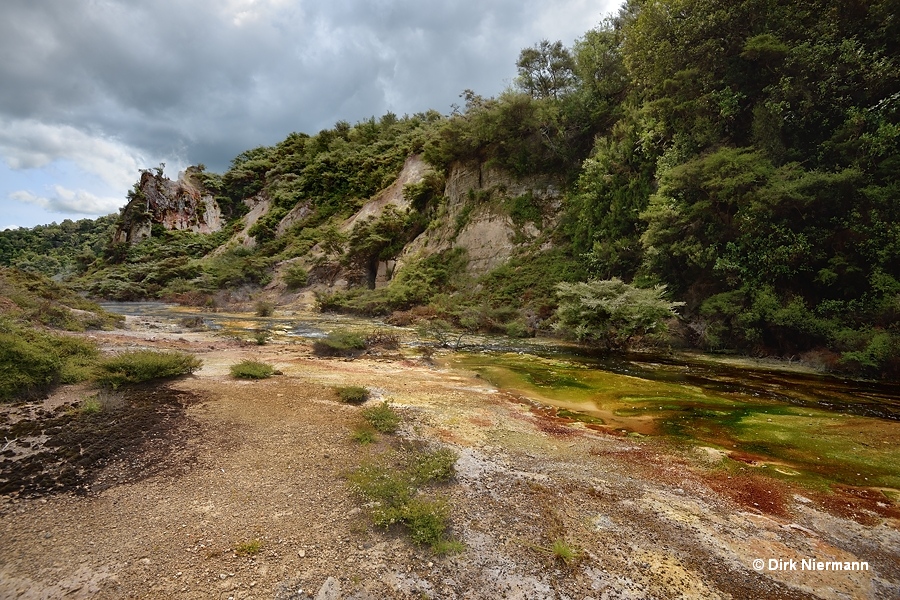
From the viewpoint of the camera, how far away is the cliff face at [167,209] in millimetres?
43688

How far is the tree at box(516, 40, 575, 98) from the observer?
83.7 ft

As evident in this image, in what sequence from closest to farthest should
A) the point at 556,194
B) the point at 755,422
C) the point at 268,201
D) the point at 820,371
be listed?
the point at 755,422 < the point at 820,371 < the point at 556,194 < the point at 268,201

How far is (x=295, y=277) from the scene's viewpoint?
30188 mm

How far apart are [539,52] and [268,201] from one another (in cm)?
3203

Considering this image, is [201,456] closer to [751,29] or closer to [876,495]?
[876,495]

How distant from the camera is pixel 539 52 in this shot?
1013 inches

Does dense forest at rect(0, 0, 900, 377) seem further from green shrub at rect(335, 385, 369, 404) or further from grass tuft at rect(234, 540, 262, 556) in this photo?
grass tuft at rect(234, 540, 262, 556)

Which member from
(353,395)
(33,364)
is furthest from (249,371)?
(33,364)

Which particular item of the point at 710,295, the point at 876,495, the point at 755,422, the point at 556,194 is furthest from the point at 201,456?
the point at 556,194

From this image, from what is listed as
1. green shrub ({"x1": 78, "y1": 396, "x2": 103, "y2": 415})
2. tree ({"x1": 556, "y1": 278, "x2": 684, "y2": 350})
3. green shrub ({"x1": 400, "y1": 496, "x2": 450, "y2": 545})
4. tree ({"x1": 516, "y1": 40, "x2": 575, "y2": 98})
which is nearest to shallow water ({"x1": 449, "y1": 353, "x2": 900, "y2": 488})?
tree ({"x1": 556, "y1": 278, "x2": 684, "y2": 350})

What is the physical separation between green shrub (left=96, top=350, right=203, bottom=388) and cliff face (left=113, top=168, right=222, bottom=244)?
45.9m

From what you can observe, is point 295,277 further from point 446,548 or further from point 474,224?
point 446,548

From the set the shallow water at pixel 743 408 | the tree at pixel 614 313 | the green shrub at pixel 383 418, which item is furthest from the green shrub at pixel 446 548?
the tree at pixel 614 313

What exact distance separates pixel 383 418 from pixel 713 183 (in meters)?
12.1
